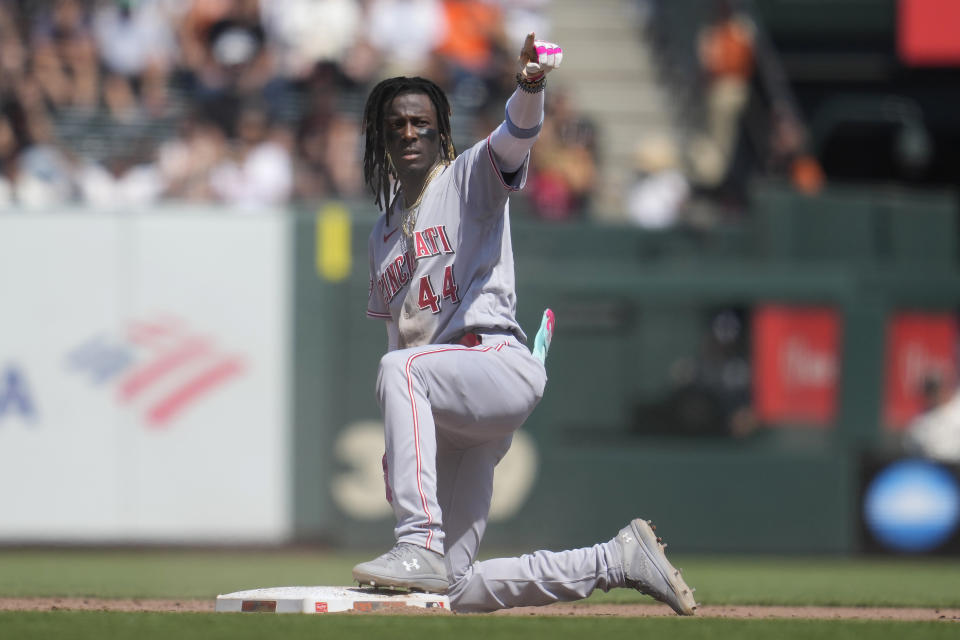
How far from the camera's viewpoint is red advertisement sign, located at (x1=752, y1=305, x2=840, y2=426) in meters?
10.3

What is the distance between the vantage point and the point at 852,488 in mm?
10227

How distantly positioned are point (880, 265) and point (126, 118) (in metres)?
5.95

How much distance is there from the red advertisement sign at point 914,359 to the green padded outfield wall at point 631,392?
20cm

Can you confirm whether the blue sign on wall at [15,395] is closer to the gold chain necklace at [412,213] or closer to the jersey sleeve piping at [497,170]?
the gold chain necklace at [412,213]

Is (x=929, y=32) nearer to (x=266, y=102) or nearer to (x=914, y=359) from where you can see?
(x=914, y=359)

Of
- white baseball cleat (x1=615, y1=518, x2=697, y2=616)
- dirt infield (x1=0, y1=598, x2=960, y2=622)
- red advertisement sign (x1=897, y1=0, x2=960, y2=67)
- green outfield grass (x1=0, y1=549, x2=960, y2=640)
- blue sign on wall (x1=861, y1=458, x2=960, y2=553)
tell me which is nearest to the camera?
green outfield grass (x1=0, y1=549, x2=960, y2=640)

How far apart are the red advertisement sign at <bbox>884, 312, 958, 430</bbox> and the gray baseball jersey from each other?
646 centimetres

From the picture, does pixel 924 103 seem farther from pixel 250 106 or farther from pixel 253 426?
pixel 253 426

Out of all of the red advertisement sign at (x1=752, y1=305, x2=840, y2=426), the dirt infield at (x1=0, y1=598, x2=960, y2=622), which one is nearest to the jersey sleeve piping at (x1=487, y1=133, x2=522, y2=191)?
the dirt infield at (x1=0, y1=598, x2=960, y2=622)

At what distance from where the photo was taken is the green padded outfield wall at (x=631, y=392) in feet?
33.5

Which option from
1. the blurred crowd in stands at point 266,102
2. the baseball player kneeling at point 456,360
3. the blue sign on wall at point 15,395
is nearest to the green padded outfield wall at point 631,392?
the blurred crowd in stands at point 266,102

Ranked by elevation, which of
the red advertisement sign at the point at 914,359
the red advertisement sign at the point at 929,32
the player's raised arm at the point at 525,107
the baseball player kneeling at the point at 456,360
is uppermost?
the red advertisement sign at the point at 929,32

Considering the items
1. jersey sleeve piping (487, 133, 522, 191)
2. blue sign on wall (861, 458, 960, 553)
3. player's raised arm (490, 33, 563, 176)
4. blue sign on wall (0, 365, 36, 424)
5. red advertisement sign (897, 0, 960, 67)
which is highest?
red advertisement sign (897, 0, 960, 67)

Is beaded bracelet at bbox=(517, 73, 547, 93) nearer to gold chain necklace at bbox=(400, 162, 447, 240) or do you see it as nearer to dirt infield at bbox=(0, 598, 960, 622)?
gold chain necklace at bbox=(400, 162, 447, 240)
